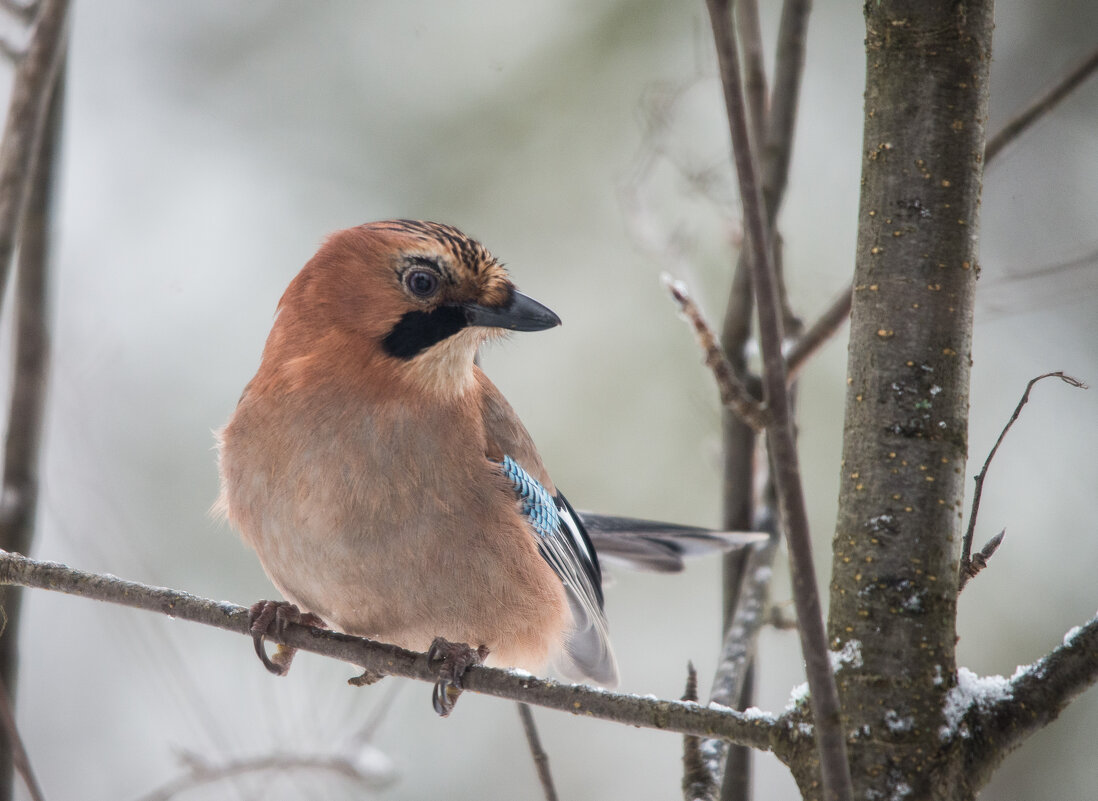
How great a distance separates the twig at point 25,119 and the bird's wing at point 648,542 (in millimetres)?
1807

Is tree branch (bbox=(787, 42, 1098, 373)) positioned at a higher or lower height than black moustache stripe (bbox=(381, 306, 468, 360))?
higher

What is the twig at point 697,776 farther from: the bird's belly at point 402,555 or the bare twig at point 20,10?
the bare twig at point 20,10

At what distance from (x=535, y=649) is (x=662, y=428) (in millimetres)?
2263

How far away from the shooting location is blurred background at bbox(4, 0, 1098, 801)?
15.2ft

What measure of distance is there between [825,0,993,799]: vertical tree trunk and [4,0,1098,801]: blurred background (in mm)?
2606

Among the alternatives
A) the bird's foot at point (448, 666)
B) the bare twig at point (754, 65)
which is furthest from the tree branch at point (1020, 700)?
the bare twig at point (754, 65)

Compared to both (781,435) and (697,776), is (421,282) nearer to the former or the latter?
(697,776)

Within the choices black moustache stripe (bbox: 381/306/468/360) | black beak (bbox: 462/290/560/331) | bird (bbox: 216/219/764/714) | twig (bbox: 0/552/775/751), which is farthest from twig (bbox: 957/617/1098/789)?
black moustache stripe (bbox: 381/306/468/360)

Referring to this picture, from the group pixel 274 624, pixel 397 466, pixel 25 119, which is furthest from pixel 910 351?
pixel 25 119

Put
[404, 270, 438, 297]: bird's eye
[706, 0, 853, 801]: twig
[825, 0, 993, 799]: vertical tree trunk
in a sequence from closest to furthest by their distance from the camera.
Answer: [706, 0, 853, 801]: twig < [825, 0, 993, 799]: vertical tree trunk < [404, 270, 438, 297]: bird's eye

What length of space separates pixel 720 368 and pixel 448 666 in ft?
2.79

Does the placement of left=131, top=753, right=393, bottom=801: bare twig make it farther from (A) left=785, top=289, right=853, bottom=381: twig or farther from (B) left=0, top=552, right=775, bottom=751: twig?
(A) left=785, top=289, right=853, bottom=381: twig

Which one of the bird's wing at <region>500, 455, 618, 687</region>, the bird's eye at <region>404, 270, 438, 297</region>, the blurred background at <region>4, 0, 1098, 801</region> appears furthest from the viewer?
the blurred background at <region>4, 0, 1098, 801</region>

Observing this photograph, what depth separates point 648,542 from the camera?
3268mm
